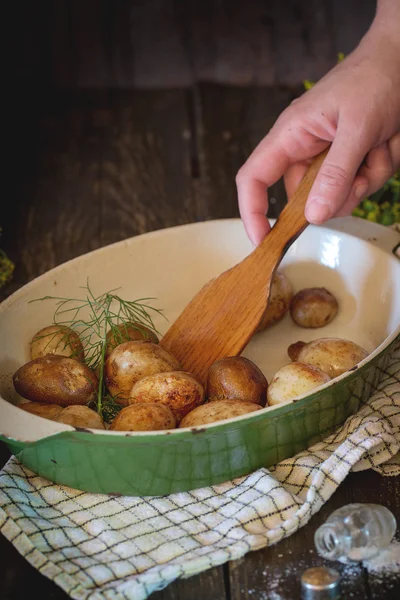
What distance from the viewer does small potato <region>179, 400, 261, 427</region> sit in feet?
3.59

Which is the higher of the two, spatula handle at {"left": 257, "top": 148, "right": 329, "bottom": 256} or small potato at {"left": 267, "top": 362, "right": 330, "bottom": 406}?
spatula handle at {"left": 257, "top": 148, "right": 329, "bottom": 256}

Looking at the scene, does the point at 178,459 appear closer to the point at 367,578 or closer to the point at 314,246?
the point at 367,578

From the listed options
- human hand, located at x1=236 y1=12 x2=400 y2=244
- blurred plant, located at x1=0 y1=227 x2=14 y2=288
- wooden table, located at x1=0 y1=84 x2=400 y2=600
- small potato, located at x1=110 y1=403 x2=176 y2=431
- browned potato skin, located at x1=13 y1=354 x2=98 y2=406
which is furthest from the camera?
wooden table, located at x1=0 y1=84 x2=400 y2=600

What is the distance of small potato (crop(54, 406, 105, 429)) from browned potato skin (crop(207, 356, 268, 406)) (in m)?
0.17

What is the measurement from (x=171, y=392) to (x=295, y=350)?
0.90ft

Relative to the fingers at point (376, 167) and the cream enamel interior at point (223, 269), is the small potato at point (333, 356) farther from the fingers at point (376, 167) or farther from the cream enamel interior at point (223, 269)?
the fingers at point (376, 167)

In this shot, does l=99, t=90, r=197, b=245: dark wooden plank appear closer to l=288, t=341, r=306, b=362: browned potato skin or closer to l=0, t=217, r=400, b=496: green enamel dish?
l=0, t=217, r=400, b=496: green enamel dish

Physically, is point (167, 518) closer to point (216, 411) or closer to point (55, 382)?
point (216, 411)

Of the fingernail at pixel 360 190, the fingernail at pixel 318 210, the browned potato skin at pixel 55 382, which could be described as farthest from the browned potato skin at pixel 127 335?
the fingernail at pixel 360 190

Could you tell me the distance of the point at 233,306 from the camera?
52.8 inches

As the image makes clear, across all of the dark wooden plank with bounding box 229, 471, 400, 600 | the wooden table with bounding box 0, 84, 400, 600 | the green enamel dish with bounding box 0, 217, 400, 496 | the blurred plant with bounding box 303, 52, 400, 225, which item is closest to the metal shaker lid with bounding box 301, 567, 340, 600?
the dark wooden plank with bounding box 229, 471, 400, 600

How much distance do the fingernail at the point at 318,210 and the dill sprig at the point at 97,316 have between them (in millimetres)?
307

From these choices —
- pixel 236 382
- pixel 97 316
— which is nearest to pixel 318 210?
pixel 236 382

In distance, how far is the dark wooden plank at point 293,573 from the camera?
96cm
